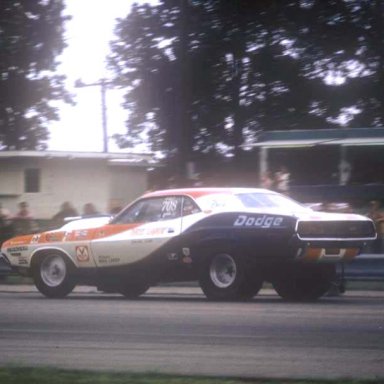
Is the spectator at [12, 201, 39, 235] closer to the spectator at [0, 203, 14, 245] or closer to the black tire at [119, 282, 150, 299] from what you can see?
the spectator at [0, 203, 14, 245]

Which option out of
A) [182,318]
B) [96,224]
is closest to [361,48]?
[96,224]

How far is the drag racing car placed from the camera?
14.4 metres

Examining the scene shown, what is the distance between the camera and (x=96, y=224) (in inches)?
637

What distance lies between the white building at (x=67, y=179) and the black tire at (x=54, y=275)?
56.4 feet

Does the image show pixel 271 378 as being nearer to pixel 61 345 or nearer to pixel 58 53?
pixel 61 345

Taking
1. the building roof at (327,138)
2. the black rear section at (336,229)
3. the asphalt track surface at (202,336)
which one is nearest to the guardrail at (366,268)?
the asphalt track surface at (202,336)

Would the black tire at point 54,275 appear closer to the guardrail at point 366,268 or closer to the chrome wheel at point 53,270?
the chrome wheel at point 53,270

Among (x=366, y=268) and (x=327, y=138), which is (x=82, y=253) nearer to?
(x=366, y=268)

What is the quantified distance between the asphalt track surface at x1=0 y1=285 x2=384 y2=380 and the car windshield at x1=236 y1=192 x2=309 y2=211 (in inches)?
55.4

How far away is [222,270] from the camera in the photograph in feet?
49.1

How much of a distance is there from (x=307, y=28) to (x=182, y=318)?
87.6 ft

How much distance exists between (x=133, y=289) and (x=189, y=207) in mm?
1911

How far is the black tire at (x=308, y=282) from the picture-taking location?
1502cm

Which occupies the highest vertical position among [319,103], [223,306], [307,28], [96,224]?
[307,28]
